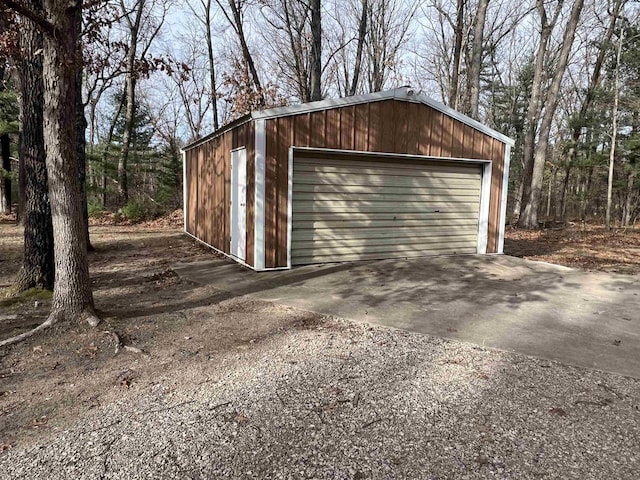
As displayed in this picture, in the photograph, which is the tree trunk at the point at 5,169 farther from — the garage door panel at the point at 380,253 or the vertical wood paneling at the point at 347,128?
the vertical wood paneling at the point at 347,128

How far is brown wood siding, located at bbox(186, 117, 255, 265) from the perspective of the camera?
6.71m

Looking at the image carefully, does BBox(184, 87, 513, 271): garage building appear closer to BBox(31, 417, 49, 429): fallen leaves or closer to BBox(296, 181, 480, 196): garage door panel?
BBox(296, 181, 480, 196): garage door panel

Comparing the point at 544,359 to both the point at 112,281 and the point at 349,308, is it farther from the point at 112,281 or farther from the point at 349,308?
the point at 112,281

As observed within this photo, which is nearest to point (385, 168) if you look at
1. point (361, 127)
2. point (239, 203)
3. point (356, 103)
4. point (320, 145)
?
point (361, 127)

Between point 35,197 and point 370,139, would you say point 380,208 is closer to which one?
point 370,139

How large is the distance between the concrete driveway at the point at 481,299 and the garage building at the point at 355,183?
0.47 m

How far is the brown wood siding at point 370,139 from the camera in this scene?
659 cm

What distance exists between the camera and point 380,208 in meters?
7.73

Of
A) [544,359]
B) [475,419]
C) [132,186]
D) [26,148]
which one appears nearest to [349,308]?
[544,359]

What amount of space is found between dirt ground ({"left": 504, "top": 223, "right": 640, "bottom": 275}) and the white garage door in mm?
2099

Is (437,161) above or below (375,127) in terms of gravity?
below

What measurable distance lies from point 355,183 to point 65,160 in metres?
4.74

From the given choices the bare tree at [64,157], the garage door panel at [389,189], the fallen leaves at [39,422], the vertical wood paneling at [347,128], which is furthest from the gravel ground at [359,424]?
the vertical wood paneling at [347,128]

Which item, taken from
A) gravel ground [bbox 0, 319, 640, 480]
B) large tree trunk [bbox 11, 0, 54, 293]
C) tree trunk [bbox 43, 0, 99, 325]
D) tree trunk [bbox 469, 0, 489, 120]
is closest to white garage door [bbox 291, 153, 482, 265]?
large tree trunk [bbox 11, 0, 54, 293]
